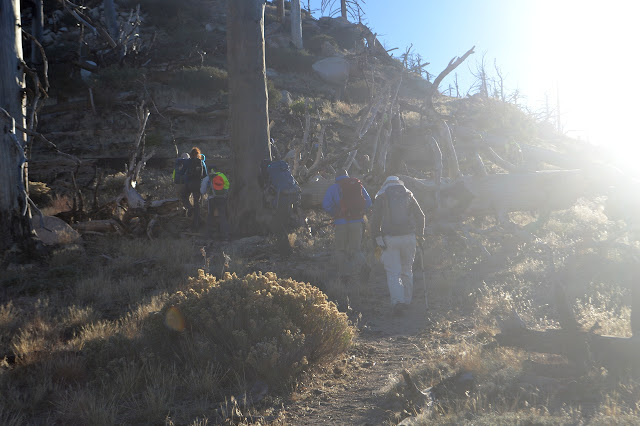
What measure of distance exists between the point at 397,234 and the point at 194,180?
6.04 meters

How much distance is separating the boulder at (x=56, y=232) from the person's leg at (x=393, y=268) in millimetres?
6806

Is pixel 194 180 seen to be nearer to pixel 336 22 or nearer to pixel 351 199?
pixel 351 199

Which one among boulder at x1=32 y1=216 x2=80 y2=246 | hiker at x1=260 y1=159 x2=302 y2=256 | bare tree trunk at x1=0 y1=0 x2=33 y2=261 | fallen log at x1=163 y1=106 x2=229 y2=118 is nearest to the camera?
bare tree trunk at x1=0 y1=0 x2=33 y2=261

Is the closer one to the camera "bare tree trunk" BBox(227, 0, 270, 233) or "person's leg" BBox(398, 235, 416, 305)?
"person's leg" BBox(398, 235, 416, 305)

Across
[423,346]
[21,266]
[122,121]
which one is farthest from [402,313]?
[122,121]

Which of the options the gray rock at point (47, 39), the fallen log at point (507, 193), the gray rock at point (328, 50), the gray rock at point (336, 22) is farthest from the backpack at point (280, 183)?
the gray rock at point (336, 22)

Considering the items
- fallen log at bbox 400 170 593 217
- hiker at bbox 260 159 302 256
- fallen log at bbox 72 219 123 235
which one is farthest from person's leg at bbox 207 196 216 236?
fallen log at bbox 400 170 593 217

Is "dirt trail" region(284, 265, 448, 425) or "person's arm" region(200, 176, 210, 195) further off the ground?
"person's arm" region(200, 176, 210, 195)

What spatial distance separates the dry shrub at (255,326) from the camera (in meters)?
5.18

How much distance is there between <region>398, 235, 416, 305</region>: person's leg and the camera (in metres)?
7.78

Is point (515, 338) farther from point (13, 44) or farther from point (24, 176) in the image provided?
point (13, 44)

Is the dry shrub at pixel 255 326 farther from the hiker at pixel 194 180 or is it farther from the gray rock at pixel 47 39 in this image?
the gray rock at pixel 47 39

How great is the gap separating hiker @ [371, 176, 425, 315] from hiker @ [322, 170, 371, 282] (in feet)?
4.32

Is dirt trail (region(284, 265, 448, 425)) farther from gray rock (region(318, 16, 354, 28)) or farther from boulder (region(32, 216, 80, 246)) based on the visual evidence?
gray rock (region(318, 16, 354, 28))
